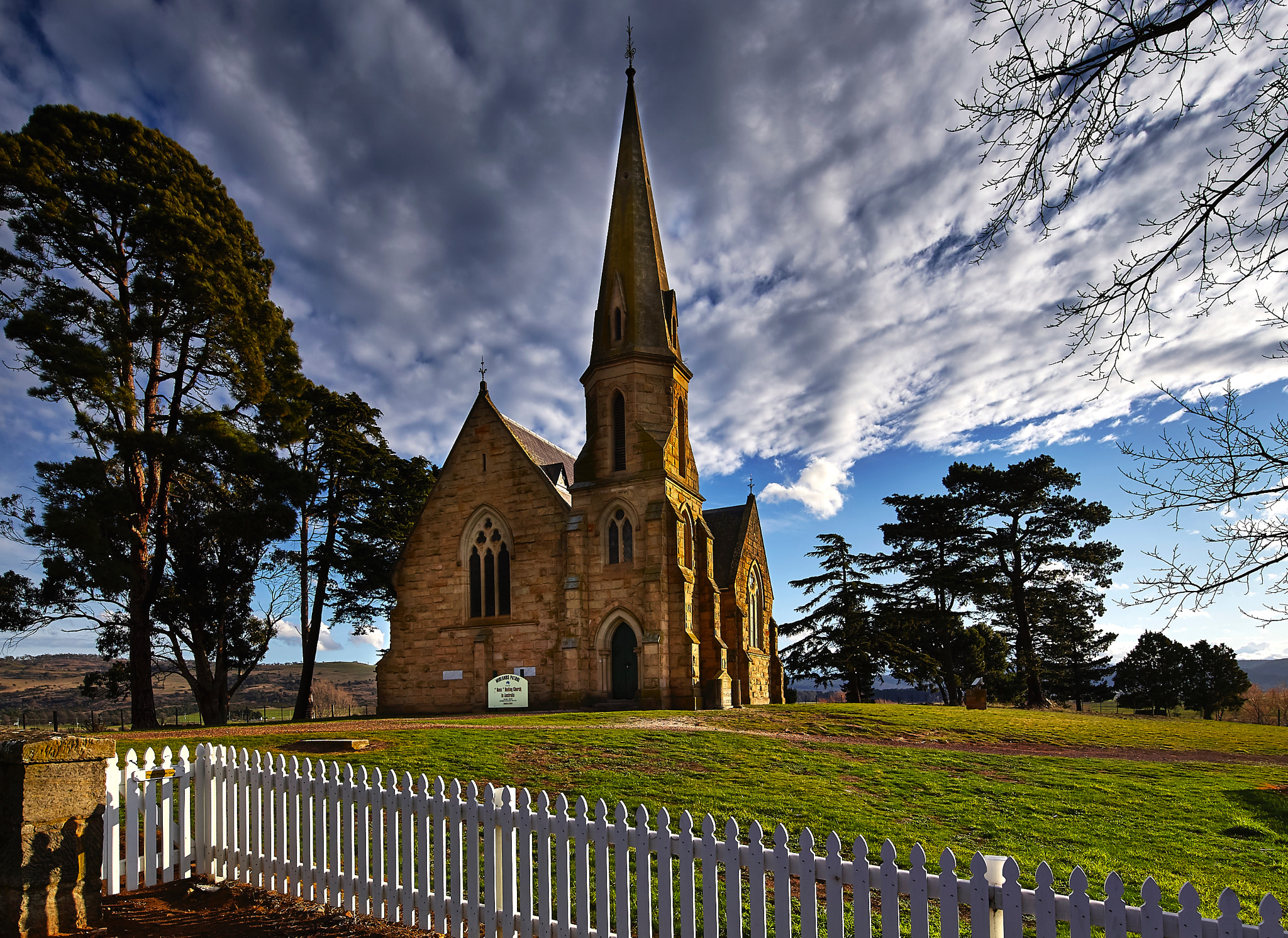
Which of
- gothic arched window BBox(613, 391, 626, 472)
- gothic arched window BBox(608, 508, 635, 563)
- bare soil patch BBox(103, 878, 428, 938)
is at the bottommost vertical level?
bare soil patch BBox(103, 878, 428, 938)

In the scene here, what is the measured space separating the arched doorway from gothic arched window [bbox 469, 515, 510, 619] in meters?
4.76

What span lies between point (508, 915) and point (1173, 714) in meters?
54.4

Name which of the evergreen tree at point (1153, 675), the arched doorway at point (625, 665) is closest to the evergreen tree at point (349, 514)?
the arched doorway at point (625, 665)

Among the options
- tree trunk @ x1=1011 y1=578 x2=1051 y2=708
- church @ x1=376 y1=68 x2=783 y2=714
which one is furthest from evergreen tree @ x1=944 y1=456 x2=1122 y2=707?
church @ x1=376 y1=68 x2=783 y2=714

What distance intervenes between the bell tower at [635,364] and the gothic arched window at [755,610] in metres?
7.14

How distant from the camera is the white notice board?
82.0 feet

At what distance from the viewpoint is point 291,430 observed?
2738cm

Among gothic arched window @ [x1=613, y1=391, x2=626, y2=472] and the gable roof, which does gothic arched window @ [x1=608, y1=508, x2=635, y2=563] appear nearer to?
gothic arched window @ [x1=613, y1=391, x2=626, y2=472]

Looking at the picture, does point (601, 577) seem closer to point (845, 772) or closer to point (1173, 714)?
point (845, 772)

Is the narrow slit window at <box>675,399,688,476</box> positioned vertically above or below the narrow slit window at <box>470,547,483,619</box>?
above

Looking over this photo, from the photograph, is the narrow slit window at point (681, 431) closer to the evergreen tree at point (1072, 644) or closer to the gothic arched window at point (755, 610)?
the gothic arched window at point (755, 610)

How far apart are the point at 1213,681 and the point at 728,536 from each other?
33.8 metres

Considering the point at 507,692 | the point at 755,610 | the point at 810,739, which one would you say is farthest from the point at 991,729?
the point at 507,692

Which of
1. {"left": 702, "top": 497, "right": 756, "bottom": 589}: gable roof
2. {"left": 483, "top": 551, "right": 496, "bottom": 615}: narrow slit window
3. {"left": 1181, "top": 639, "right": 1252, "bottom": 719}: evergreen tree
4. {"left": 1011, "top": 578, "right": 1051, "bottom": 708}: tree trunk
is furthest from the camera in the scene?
{"left": 1181, "top": 639, "right": 1252, "bottom": 719}: evergreen tree
